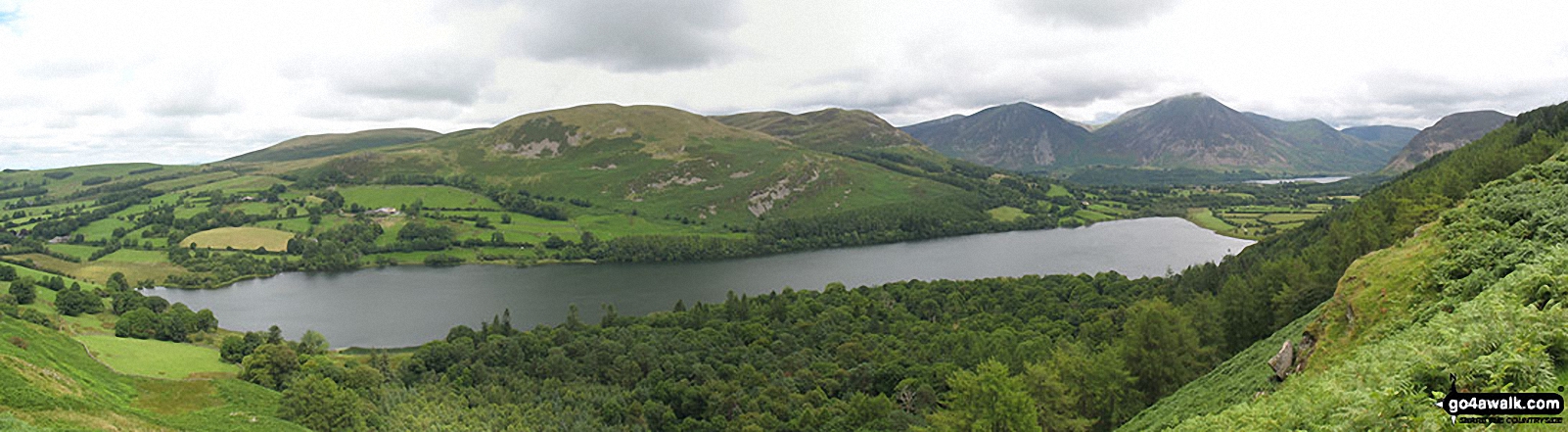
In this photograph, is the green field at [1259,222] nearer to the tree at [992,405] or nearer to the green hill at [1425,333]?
the green hill at [1425,333]

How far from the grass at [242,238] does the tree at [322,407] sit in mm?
132488

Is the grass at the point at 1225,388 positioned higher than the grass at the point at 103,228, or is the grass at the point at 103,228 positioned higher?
the grass at the point at 103,228

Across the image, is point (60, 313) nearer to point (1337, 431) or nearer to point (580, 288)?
point (580, 288)

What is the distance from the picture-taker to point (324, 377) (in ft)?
178

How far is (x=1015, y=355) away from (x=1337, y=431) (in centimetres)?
4384

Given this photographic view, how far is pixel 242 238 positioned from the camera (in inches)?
6191

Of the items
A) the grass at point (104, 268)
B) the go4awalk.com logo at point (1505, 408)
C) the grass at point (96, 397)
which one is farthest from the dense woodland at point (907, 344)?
the grass at point (104, 268)

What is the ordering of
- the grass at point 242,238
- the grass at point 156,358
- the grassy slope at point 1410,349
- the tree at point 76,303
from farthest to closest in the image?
the grass at point 242,238 → the tree at point 76,303 → the grass at point 156,358 → the grassy slope at point 1410,349

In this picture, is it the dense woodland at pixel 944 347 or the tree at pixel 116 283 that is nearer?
the dense woodland at pixel 944 347

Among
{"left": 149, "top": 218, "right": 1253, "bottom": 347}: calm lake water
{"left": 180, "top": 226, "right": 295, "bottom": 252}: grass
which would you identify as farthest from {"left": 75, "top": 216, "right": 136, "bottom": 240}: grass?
{"left": 149, "top": 218, "right": 1253, "bottom": 347}: calm lake water

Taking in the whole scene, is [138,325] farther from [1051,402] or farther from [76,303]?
[1051,402]

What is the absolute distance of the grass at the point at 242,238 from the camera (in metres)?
153

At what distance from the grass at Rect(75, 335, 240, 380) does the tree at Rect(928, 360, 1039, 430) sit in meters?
62.7

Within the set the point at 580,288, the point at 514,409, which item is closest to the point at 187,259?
the point at 580,288
